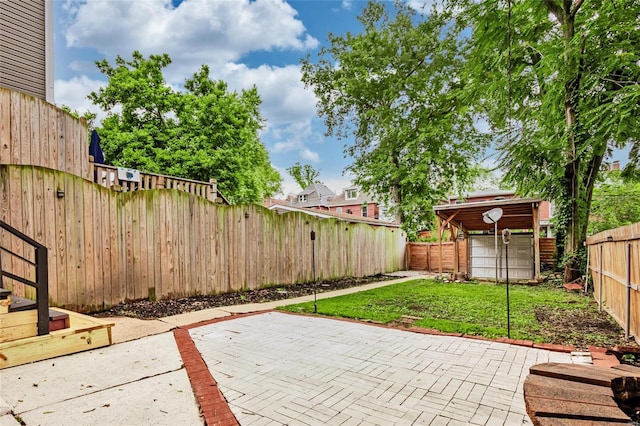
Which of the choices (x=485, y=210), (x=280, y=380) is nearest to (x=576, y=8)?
(x=485, y=210)

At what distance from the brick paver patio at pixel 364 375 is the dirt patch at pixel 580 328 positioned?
0.77m

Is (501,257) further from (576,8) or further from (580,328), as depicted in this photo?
(576,8)

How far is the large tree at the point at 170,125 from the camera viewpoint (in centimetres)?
1586

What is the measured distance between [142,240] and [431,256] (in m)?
11.3

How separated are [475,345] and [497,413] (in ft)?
5.33

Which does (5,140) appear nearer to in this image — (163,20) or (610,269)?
(163,20)

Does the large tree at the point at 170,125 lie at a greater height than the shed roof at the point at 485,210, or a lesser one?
greater

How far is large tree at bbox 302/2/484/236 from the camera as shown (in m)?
16.9

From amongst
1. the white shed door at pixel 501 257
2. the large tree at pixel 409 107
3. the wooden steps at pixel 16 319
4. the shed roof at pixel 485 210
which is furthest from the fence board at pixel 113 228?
the large tree at pixel 409 107

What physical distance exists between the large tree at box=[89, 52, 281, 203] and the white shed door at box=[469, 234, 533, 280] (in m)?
11.6

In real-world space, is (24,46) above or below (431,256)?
above

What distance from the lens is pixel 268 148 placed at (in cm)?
2500

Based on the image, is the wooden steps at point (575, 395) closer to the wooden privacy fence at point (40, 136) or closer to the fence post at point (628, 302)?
the fence post at point (628, 302)

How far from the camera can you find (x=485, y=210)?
981 centimetres
